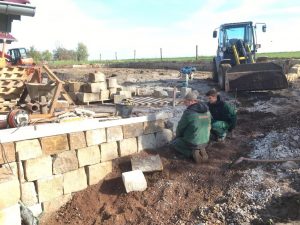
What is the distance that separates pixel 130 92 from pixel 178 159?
17.6 ft

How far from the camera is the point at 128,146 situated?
623cm

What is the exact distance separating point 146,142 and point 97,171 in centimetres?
109

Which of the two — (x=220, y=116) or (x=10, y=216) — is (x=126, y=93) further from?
(x=10, y=216)

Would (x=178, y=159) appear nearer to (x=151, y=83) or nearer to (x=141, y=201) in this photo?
(x=141, y=201)

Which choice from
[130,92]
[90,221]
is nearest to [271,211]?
[90,221]

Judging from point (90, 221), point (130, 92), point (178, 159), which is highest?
point (130, 92)

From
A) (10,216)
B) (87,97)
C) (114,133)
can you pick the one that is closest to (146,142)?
(114,133)

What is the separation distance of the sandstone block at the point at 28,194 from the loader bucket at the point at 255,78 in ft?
26.9

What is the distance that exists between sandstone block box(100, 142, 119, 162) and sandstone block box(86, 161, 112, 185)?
9 cm

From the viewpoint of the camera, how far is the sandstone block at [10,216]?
4.25 metres

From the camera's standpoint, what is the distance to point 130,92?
11.4 meters

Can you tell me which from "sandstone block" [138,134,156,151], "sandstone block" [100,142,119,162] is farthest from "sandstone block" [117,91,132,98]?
"sandstone block" [100,142,119,162]

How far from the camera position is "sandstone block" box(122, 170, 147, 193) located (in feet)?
18.0

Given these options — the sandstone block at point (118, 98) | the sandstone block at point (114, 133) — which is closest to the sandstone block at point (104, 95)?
the sandstone block at point (118, 98)
